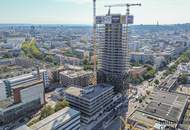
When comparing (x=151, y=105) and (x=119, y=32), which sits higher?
(x=119, y=32)

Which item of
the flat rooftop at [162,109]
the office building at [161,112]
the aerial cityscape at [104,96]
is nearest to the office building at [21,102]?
the aerial cityscape at [104,96]

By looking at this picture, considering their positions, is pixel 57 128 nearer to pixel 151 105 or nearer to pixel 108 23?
pixel 151 105

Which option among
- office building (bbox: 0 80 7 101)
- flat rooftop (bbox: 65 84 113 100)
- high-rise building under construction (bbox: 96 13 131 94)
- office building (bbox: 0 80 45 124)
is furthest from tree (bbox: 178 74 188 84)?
office building (bbox: 0 80 7 101)

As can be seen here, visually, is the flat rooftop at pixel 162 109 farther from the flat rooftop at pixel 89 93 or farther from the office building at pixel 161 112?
the flat rooftop at pixel 89 93

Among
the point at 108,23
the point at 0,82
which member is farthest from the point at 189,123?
the point at 0,82

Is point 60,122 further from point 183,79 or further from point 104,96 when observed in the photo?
point 183,79

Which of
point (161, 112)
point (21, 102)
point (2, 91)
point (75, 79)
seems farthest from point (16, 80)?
point (161, 112)
